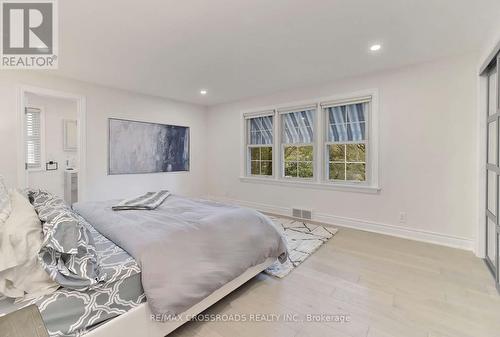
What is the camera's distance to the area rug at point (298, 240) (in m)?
2.50

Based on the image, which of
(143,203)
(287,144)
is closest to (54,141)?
(143,203)

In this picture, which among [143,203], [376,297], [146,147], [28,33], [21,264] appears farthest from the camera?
[146,147]

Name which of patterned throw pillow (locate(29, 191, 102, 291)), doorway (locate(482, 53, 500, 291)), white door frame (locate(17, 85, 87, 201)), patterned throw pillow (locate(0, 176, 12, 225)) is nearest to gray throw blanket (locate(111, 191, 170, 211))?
patterned throw pillow (locate(0, 176, 12, 225))

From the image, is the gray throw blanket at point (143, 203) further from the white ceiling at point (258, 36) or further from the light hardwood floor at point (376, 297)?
the white ceiling at point (258, 36)

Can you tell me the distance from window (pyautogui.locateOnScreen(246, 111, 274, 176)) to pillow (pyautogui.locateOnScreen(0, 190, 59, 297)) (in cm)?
400

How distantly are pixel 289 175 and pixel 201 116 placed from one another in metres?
2.65

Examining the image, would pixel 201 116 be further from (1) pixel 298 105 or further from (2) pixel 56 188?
(2) pixel 56 188

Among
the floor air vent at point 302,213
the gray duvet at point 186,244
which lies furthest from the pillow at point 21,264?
the floor air vent at point 302,213

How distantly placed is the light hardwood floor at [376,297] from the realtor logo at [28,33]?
9.43ft

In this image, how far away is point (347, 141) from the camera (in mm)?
3928

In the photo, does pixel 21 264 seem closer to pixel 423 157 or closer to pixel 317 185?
pixel 317 185

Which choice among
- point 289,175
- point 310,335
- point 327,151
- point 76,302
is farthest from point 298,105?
point 76,302

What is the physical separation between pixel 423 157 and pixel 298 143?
1.93 m

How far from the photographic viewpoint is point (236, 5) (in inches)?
79.4
